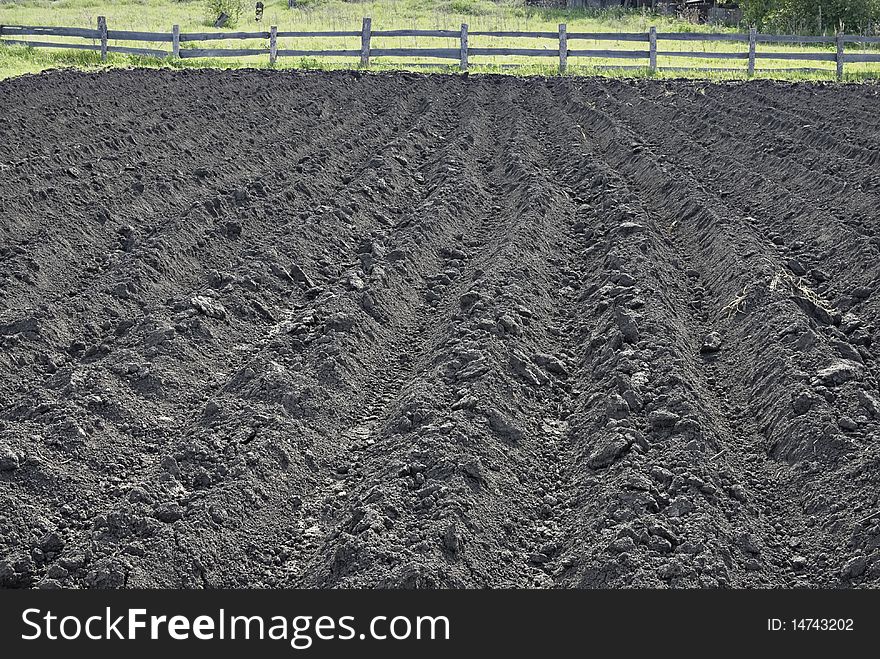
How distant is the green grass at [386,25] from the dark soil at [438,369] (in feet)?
50.0

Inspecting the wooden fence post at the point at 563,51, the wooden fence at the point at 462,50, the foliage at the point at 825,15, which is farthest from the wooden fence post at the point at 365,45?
the foliage at the point at 825,15

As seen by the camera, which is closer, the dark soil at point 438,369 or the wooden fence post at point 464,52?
the dark soil at point 438,369

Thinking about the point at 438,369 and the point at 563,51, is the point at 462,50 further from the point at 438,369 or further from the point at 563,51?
the point at 438,369

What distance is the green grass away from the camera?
2836 cm

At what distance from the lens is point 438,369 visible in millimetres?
6941

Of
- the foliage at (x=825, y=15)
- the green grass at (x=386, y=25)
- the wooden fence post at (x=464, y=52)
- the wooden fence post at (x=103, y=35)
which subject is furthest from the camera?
the foliage at (x=825, y=15)

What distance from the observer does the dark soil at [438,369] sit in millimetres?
5062

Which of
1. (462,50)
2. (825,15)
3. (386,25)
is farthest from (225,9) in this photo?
(825,15)

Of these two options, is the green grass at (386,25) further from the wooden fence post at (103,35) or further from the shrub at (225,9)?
the shrub at (225,9)

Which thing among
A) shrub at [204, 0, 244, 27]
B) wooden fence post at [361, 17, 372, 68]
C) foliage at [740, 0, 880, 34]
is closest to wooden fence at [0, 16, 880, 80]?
wooden fence post at [361, 17, 372, 68]

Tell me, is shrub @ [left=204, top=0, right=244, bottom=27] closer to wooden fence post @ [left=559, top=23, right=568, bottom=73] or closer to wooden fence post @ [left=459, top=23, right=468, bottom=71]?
wooden fence post @ [left=459, top=23, right=468, bottom=71]

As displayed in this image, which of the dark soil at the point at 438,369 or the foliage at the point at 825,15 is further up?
the foliage at the point at 825,15

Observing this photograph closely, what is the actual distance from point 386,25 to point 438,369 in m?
41.1

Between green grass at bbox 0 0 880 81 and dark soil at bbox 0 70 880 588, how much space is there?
15239mm
